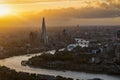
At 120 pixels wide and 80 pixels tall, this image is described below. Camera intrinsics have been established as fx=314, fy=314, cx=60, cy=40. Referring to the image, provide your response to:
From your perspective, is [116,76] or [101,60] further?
[101,60]

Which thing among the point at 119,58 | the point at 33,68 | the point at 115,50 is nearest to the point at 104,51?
the point at 115,50

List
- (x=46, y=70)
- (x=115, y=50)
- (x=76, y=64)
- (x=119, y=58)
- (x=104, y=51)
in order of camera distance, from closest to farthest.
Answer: (x=46, y=70), (x=76, y=64), (x=119, y=58), (x=115, y=50), (x=104, y=51)

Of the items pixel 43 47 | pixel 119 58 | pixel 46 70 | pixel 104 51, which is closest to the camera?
pixel 46 70

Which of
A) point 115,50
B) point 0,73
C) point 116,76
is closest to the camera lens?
point 0,73

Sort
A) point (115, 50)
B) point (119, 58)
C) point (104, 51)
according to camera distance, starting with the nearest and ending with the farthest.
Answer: point (119, 58), point (115, 50), point (104, 51)

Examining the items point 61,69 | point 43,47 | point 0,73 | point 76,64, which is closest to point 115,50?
point 76,64

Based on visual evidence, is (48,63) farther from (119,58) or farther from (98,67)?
(119,58)

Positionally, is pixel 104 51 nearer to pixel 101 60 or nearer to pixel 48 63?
pixel 101 60

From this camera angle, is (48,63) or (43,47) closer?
(48,63)
